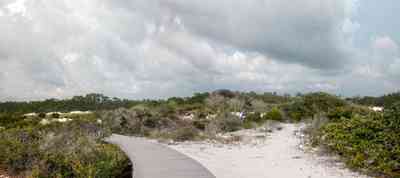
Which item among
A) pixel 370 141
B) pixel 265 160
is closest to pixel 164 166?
pixel 265 160

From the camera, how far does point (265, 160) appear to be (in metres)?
10.2

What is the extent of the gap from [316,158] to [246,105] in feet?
63.4

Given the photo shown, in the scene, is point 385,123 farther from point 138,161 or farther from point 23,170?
point 23,170

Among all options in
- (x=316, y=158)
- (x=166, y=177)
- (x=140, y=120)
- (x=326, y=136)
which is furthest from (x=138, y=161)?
(x=140, y=120)

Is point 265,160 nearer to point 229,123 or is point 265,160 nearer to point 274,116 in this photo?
point 229,123

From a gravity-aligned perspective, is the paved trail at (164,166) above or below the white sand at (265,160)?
above

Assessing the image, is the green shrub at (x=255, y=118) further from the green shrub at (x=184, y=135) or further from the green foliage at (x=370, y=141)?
the green foliage at (x=370, y=141)

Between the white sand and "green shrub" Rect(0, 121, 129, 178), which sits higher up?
"green shrub" Rect(0, 121, 129, 178)

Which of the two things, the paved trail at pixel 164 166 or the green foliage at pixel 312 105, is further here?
the green foliage at pixel 312 105

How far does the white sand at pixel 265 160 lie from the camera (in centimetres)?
829

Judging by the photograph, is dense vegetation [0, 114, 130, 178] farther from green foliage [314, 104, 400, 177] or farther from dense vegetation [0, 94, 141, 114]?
dense vegetation [0, 94, 141, 114]

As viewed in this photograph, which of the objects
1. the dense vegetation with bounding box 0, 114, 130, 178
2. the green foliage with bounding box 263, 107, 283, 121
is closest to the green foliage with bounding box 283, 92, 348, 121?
the green foliage with bounding box 263, 107, 283, 121

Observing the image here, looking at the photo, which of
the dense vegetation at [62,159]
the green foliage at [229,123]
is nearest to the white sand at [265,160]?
→ the dense vegetation at [62,159]

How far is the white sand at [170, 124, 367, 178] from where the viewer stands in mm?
8289
